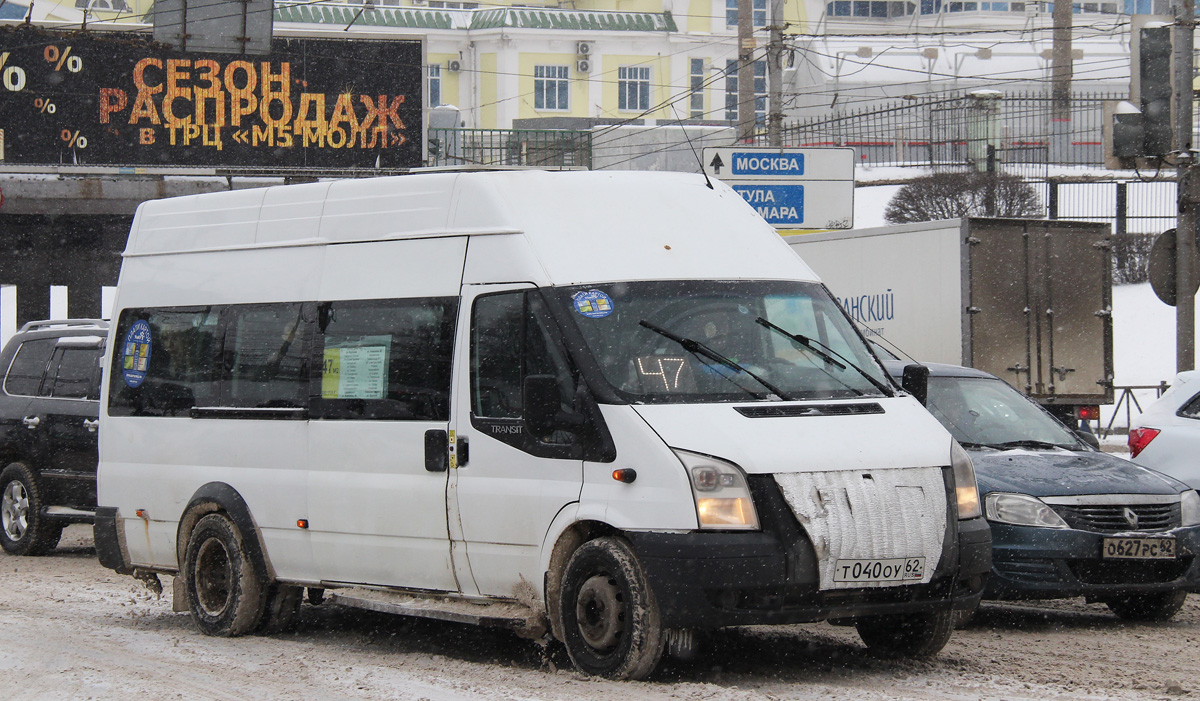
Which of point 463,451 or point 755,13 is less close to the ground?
point 755,13

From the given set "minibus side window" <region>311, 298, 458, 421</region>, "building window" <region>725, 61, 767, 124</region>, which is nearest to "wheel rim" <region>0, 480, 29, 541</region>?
"minibus side window" <region>311, 298, 458, 421</region>

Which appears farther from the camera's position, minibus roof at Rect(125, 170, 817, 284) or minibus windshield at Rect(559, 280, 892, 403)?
minibus roof at Rect(125, 170, 817, 284)

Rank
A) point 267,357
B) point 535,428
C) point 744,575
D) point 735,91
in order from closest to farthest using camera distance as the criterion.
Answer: point 744,575
point 535,428
point 267,357
point 735,91

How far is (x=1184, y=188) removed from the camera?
1471cm

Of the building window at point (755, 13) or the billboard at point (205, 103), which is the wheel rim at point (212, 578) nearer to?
the billboard at point (205, 103)

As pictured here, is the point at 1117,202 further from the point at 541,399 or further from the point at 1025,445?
the point at 541,399

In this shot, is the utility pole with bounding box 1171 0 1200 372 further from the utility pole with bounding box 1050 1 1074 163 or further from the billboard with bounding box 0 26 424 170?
the utility pole with bounding box 1050 1 1074 163

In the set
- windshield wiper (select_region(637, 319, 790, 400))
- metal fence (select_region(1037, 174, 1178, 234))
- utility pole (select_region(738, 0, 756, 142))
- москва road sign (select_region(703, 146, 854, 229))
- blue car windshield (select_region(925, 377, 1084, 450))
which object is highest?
utility pole (select_region(738, 0, 756, 142))

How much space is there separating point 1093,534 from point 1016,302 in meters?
8.51

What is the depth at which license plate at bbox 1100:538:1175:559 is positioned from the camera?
8570 millimetres

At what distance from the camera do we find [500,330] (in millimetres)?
7488

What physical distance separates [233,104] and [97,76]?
8.04ft

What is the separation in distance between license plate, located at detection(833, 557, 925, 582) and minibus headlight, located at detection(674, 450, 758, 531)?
0.46m

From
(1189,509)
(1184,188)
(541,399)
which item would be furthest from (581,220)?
(1184,188)
